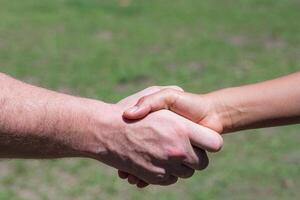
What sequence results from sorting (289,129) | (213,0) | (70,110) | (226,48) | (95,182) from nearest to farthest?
(70,110), (95,182), (289,129), (226,48), (213,0)

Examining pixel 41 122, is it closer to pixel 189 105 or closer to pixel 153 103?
pixel 153 103

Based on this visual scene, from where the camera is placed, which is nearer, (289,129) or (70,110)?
(70,110)

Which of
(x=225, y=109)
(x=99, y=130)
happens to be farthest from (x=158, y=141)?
(x=225, y=109)

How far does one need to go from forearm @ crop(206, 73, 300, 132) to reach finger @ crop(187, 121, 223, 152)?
7.4 inches

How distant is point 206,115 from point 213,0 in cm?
841

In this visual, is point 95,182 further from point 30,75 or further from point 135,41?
point 135,41

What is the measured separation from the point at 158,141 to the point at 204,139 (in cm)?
24

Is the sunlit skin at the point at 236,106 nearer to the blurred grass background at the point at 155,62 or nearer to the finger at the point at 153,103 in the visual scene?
the finger at the point at 153,103

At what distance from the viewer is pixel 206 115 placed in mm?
4062

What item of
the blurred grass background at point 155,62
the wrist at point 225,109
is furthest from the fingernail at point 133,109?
the blurred grass background at point 155,62

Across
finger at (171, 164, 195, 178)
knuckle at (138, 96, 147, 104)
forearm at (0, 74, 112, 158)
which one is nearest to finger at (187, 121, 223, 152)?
finger at (171, 164, 195, 178)

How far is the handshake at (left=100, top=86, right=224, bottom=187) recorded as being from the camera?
3.85 metres

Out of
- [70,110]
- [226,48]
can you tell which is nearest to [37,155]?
[70,110]

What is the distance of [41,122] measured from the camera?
3.67m
